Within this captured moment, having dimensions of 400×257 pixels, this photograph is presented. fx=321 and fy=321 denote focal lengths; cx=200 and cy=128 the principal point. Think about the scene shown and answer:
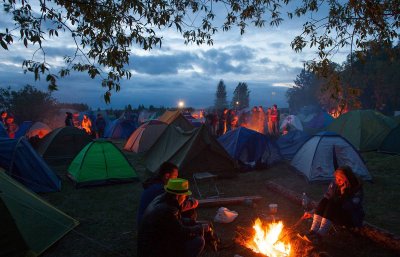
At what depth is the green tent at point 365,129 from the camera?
1622 centimetres

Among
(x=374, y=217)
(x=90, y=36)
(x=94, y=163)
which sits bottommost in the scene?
(x=374, y=217)

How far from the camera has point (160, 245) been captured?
422 cm

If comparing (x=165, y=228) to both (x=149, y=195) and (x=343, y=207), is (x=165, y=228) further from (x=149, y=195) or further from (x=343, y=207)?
(x=343, y=207)

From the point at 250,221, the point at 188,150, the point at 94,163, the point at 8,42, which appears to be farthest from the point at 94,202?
the point at 8,42

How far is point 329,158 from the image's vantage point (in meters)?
10.3

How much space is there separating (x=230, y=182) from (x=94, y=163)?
4.43 m

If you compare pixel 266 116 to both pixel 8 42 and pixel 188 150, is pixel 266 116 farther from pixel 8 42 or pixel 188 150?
pixel 8 42

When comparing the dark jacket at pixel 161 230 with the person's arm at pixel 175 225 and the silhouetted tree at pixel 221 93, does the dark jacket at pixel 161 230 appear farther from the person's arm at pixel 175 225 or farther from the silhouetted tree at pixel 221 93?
the silhouetted tree at pixel 221 93

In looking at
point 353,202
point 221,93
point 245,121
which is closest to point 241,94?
point 221,93

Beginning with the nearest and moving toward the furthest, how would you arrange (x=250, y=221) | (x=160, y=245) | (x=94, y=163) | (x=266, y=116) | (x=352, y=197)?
(x=160, y=245), (x=352, y=197), (x=250, y=221), (x=94, y=163), (x=266, y=116)

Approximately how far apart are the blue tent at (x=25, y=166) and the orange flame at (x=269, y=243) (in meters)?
6.35

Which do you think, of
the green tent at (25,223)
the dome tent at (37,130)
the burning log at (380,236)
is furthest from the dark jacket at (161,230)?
the dome tent at (37,130)

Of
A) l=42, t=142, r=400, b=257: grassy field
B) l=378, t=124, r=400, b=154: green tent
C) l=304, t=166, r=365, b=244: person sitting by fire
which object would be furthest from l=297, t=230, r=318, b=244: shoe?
l=378, t=124, r=400, b=154: green tent

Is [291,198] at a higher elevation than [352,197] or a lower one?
lower
